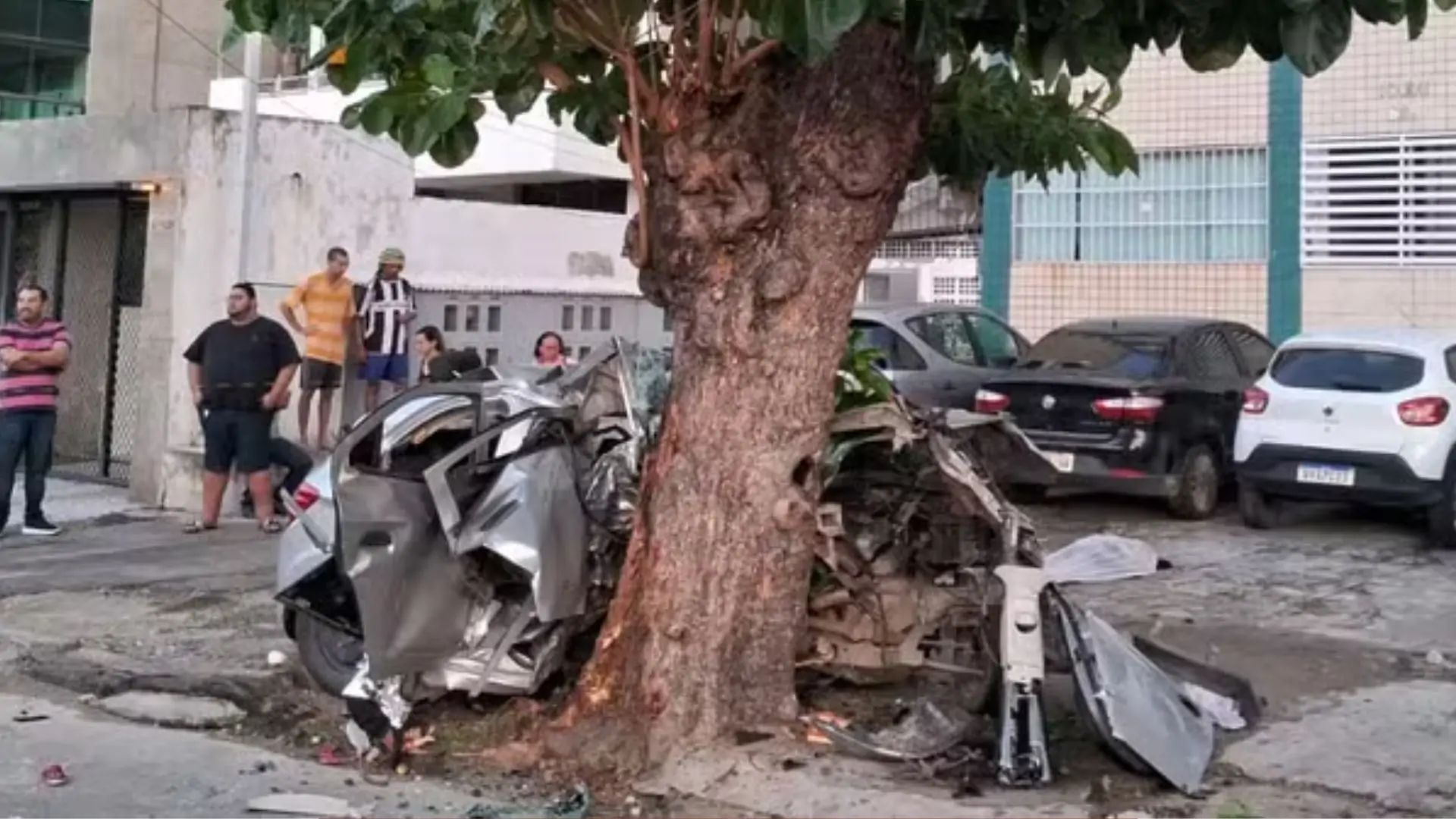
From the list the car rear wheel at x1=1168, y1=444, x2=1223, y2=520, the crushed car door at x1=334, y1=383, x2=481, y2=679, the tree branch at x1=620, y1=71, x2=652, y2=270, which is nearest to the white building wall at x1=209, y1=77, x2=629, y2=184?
the car rear wheel at x1=1168, y1=444, x2=1223, y2=520

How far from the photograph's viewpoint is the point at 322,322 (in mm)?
13594

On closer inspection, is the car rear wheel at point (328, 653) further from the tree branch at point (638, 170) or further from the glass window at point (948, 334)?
the glass window at point (948, 334)

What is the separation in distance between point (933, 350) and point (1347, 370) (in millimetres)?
3364

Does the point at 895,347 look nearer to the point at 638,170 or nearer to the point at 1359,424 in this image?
the point at 1359,424

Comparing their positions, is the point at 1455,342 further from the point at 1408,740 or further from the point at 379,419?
the point at 379,419

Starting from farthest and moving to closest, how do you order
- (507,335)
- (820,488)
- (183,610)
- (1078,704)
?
1. (507,335)
2. (183,610)
3. (820,488)
4. (1078,704)

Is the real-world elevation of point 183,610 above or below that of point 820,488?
below

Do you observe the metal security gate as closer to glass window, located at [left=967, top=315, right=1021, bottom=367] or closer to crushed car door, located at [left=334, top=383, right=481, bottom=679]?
glass window, located at [left=967, top=315, right=1021, bottom=367]

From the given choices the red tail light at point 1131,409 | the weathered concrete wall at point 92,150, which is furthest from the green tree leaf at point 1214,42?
the weathered concrete wall at point 92,150

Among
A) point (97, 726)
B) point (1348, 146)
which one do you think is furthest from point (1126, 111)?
point (97, 726)

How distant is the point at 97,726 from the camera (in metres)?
7.14

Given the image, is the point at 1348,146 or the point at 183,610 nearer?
the point at 183,610

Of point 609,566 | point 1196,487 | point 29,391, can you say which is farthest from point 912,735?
point 29,391

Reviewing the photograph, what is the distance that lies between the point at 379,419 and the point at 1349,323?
12.8 meters
